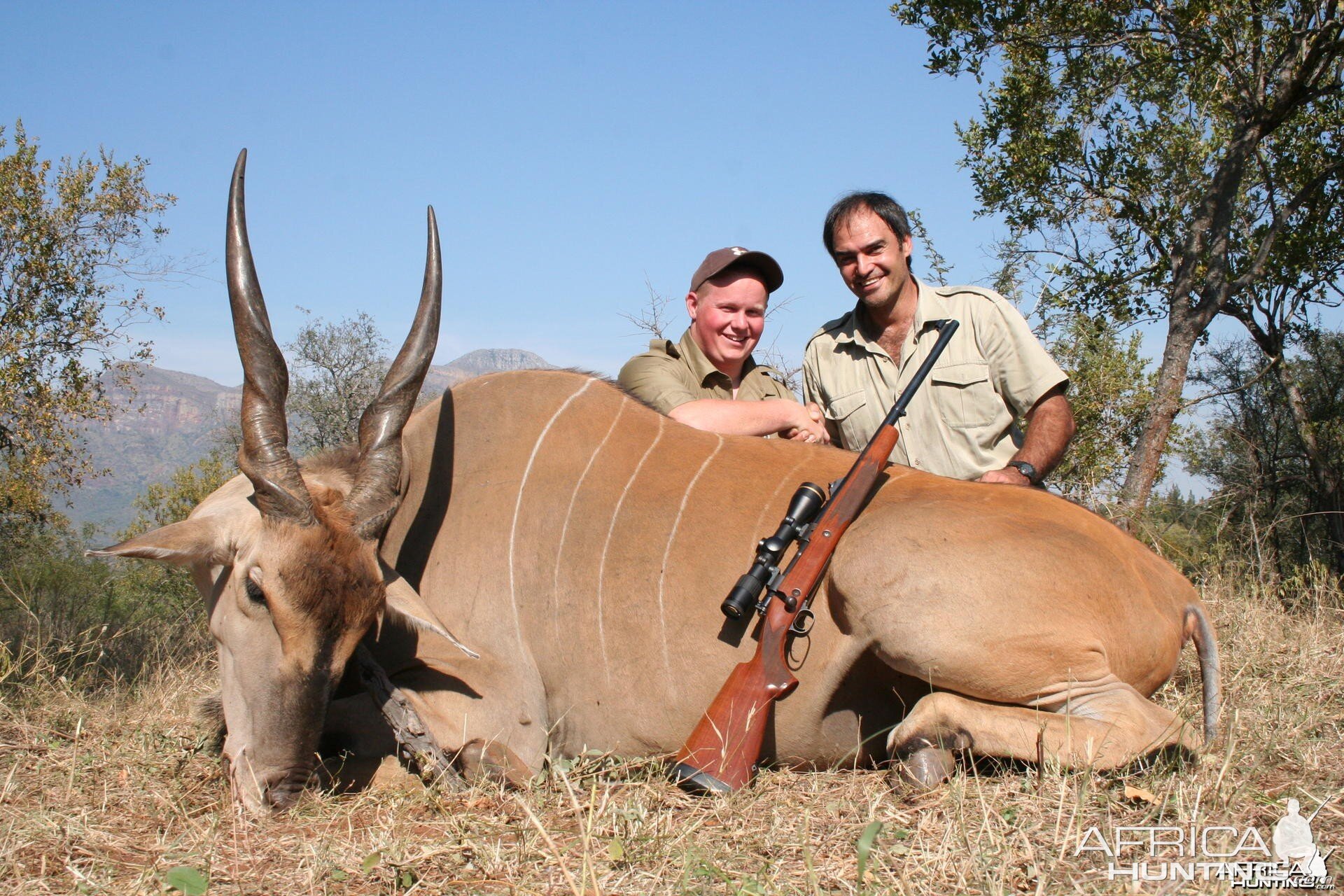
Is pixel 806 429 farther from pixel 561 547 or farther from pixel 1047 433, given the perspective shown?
pixel 561 547

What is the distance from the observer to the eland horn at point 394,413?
2754 millimetres

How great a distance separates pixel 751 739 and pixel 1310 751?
135 cm

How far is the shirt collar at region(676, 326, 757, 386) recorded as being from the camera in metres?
4.23

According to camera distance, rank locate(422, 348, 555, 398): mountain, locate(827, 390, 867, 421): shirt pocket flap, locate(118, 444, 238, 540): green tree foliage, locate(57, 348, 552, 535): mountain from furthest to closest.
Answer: locate(422, 348, 555, 398): mountain
locate(57, 348, 552, 535): mountain
locate(118, 444, 238, 540): green tree foliage
locate(827, 390, 867, 421): shirt pocket flap

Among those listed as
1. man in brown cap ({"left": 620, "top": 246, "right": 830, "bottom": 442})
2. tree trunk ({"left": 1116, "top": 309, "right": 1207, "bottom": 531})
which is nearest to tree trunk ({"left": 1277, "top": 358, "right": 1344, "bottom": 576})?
tree trunk ({"left": 1116, "top": 309, "right": 1207, "bottom": 531})

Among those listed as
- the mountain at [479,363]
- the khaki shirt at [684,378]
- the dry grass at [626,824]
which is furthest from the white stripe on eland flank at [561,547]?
the mountain at [479,363]

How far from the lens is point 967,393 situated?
394 centimetres

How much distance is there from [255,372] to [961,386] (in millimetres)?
2536

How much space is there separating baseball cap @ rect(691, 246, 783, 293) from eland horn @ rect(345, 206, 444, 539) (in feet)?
4.89

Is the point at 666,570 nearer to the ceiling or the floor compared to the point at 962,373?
nearer to the floor

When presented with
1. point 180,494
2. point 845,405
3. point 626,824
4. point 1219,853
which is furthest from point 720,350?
point 180,494

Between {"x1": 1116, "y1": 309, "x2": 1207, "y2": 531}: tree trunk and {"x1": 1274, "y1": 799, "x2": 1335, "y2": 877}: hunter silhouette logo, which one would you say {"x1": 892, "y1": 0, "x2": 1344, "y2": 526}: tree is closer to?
{"x1": 1116, "y1": 309, "x2": 1207, "y2": 531}: tree trunk

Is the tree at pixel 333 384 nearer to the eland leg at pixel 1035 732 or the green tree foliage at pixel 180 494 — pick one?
the green tree foliage at pixel 180 494

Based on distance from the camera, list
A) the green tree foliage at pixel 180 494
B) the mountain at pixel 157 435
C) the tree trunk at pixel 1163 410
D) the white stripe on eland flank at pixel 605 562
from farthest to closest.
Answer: the mountain at pixel 157 435 → the green tree foliage at pixel 180 494 → the tree trunk at pixel 1163 410 → the white stripe on eland flank at pixel 605 562
